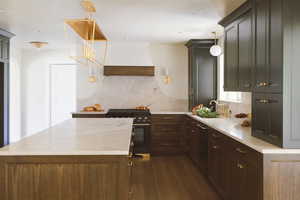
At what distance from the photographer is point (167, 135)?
6.18 meters

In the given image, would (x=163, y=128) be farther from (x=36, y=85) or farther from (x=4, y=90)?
(x=36, y=85)

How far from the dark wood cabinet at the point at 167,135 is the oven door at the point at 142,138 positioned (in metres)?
0.22

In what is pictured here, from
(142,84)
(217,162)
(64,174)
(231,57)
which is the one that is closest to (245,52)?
(231,57)

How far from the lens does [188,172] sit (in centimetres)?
486

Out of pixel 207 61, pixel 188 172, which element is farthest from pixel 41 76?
pixel 188 172

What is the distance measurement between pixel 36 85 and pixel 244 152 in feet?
20.7

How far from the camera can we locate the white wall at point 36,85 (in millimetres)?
7609

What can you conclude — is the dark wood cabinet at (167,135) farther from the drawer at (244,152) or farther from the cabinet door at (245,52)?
the drawer at (244,152)

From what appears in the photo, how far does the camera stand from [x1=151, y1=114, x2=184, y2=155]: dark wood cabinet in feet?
20.2

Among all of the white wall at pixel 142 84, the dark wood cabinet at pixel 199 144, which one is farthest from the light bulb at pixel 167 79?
the dark wood cabinet at pixel 199 144

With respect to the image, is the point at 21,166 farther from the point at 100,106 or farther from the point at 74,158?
the point at 100,106

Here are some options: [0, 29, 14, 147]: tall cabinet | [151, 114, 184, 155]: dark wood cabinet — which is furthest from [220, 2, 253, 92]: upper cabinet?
[0, 29, 14, 147]: tall cabinet

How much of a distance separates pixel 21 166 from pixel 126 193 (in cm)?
82

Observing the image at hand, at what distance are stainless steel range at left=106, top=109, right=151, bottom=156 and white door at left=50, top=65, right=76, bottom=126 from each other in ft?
7.52
